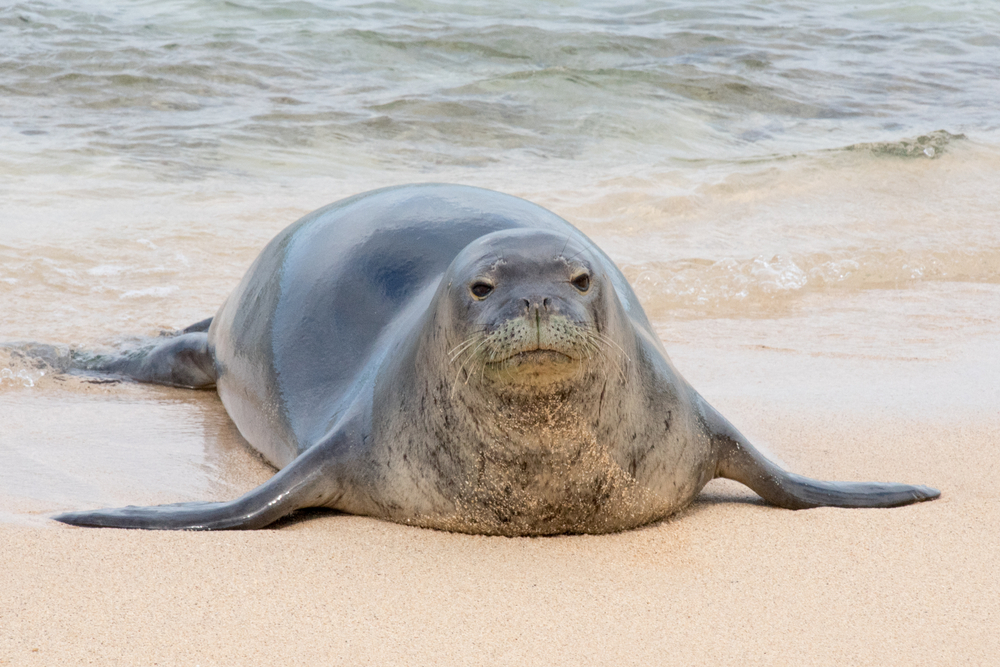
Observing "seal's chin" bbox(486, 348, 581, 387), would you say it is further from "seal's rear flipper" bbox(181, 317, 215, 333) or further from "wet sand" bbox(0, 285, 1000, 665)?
"seal's rear flipper" bbox(181, 317, 215, 333)

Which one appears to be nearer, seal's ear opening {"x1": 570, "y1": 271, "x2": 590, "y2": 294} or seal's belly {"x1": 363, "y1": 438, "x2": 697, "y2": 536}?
seal's ear opening {"x1": 570, "y1": 271, "x2": 590, "y2": 294}

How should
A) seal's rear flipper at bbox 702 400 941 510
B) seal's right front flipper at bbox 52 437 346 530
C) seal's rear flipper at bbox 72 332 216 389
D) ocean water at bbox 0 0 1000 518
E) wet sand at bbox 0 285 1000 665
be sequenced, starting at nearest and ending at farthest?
wet sand at bbox 0 285 1000 665 → seal's right front flipper at bbox 52 437 346 530 → seal's rear flipper at bbox 702 400 941 510 → ocean water at bbox 0 0 1000 518 → seal's rear flipper at bbox 72 332 216 389

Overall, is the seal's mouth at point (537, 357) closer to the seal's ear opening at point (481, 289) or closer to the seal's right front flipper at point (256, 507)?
the seal's ear opening at point (481, 289)

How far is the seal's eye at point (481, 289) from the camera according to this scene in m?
2.89

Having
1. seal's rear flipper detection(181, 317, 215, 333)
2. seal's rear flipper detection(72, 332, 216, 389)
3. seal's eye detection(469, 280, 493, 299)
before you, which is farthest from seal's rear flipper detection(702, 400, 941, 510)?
seal's rear flipper detection(181, 317, 215, 333)

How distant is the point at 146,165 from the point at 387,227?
21.0 ft

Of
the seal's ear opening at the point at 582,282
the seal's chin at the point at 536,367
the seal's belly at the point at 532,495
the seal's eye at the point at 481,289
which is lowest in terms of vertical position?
the seal's belly at the point at 532,495

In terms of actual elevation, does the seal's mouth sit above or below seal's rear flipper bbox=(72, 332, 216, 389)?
above

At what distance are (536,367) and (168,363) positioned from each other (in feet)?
9.59

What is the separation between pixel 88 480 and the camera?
3.81 meters

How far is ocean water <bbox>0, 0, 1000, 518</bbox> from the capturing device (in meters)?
5.07

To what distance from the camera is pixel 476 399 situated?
301 centimetres

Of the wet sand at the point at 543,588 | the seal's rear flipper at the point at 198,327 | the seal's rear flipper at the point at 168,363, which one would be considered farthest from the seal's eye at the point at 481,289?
the seal's rear flipper at the point at 198,327

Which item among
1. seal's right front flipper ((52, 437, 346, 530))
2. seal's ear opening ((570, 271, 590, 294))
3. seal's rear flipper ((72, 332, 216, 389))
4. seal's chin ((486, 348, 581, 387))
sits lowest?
seal's rear flipper ((72, 332, 216, 389))
